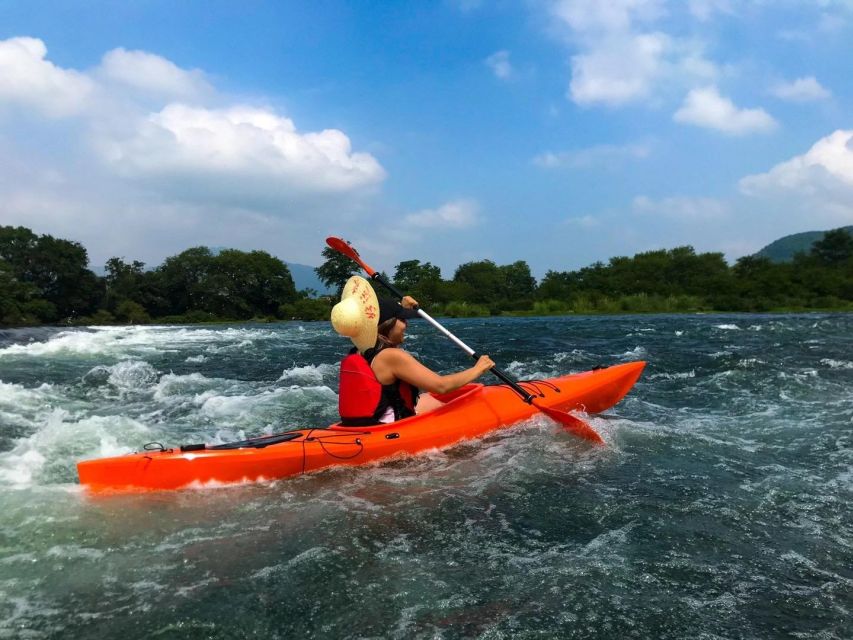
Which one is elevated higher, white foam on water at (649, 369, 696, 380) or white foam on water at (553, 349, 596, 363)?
white foam on water at (553, 349, 596, 363)

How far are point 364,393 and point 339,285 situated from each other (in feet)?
169

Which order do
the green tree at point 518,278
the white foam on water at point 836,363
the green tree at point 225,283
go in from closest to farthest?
the white foam on water at point 836,363, the green tree at point 225,283, the green tree at point 518,278

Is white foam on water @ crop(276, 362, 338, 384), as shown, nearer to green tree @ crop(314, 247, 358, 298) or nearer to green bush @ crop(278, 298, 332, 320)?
green bush @ crop(278, 298, 332, 320)

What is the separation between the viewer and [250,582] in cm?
251

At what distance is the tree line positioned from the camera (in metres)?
36.8

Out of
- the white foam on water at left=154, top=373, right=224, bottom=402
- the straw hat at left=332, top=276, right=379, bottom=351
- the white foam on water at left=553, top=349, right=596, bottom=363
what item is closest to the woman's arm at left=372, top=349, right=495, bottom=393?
the straw hat at left=332, top=276, right=379, bottom=351

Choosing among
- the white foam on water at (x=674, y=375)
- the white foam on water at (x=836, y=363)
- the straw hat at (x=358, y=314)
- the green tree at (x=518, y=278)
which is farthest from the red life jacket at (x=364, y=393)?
the green tree at (x=518, y=278)

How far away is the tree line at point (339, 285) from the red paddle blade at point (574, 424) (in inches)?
1319

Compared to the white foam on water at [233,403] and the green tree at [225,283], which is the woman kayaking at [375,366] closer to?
the white foam on water at [233,403]

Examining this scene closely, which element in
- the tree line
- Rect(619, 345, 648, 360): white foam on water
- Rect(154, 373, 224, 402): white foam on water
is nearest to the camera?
Rect(154, 373, 224, 402): white foam on water

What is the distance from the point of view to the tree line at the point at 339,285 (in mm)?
36844

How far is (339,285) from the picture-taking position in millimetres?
55031

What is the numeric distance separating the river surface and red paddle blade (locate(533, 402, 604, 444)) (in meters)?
0.13

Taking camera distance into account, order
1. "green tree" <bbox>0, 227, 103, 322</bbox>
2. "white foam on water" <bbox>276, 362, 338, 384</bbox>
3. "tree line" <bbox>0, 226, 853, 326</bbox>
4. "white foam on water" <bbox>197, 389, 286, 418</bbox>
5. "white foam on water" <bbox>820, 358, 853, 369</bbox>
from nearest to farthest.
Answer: "white foam on water" <bbox>197, 389, 286, 418</bbox>, "white foam on water" <bbox>820, 358, 853, 369</bbox>, "white foam on water" <bbox>276, 362, 338, 384</bbox>, "tree line" <bbox>0, 226, 853, 326</bbox>, "green tree" <bbox>0, 227, 103, 322</bbox>
